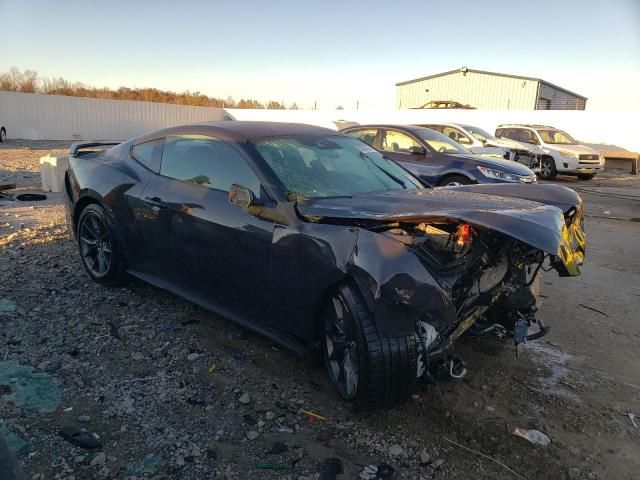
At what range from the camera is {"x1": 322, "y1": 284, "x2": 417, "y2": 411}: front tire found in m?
2.59

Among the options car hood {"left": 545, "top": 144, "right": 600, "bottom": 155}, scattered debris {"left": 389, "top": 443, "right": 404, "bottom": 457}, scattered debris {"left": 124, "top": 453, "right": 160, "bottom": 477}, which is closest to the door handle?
scattered debris {"left": 124, "top": 453, "right": 160, "bottom": 477}

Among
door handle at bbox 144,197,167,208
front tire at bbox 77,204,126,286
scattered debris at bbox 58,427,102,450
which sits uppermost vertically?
door handle at bbox 144,197,167,208

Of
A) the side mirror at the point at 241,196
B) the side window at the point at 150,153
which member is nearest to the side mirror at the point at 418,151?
the side window at the point at 150,153

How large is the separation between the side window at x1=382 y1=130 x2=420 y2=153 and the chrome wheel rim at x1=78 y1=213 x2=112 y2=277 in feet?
20.6

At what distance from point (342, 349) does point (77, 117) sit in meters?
34.4

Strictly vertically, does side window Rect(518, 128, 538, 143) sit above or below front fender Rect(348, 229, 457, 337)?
above

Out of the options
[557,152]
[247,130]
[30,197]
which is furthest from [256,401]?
[557,152]

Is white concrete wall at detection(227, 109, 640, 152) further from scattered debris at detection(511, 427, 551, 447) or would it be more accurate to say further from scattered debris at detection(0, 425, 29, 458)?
scattered debris at detection(0, 425, 29, 458)

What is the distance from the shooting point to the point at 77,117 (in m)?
32.1

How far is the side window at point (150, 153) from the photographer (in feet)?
13.7

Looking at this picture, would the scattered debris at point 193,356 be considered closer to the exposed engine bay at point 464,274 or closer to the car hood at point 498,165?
the exposed engine bay at point 464,274

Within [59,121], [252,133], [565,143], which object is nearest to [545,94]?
[565,143]

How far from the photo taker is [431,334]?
8.88 ft

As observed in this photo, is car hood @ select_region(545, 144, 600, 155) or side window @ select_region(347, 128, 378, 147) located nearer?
side window @ select_region(347, 128, 378, 147)
